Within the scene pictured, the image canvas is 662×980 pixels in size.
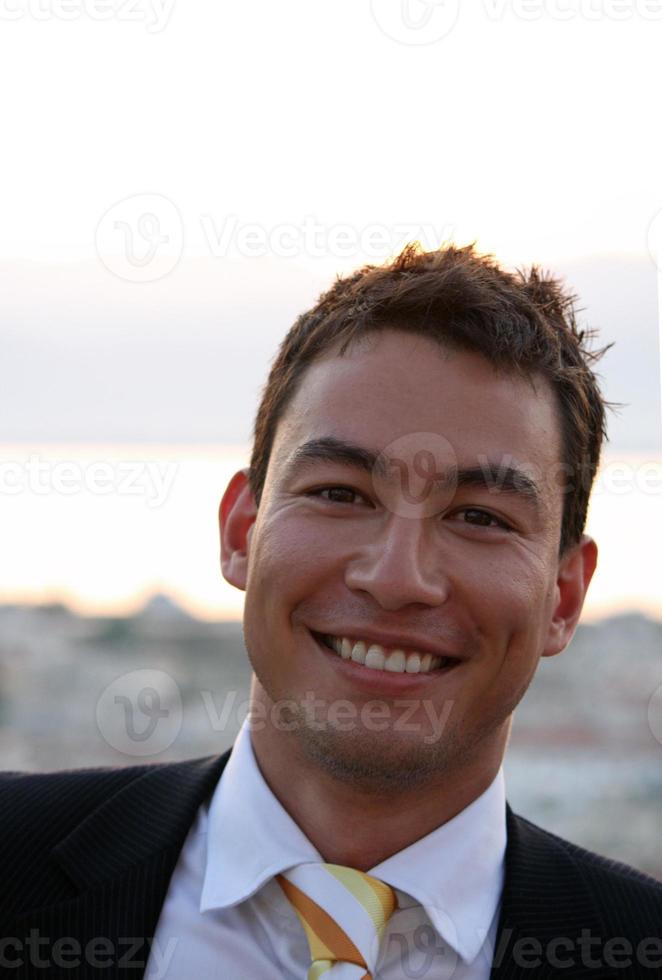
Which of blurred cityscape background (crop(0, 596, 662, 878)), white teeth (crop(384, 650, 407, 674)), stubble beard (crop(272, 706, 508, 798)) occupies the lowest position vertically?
blurred cityscape background (crop(0, 596, 662, 878))

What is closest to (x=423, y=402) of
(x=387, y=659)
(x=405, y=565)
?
(x=405, y=565)

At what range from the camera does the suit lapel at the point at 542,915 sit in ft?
9.11

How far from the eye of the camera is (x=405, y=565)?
272cm

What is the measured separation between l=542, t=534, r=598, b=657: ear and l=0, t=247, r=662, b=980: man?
7cm

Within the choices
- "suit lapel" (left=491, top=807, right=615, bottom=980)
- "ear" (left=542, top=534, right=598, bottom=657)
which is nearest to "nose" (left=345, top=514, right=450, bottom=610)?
"ear" (left=542, top=534, right=598, bottom=657)

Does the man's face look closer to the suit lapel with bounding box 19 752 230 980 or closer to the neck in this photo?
the neck

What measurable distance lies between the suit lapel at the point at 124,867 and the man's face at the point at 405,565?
0.32 meters

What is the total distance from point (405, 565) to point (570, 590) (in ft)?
2.20

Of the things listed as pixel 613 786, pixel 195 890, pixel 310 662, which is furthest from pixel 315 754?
pixel 613 786

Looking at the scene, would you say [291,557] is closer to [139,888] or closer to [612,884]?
[139,888]

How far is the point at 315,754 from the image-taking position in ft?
9.31

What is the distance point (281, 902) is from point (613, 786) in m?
50.0

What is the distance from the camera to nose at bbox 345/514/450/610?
8.91 ft

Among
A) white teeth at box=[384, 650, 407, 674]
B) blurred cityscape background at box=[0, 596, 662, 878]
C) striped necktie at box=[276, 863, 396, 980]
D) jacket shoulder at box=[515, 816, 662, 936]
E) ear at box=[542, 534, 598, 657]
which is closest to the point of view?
striped necktie at box=[276, 863, 396, 980]
